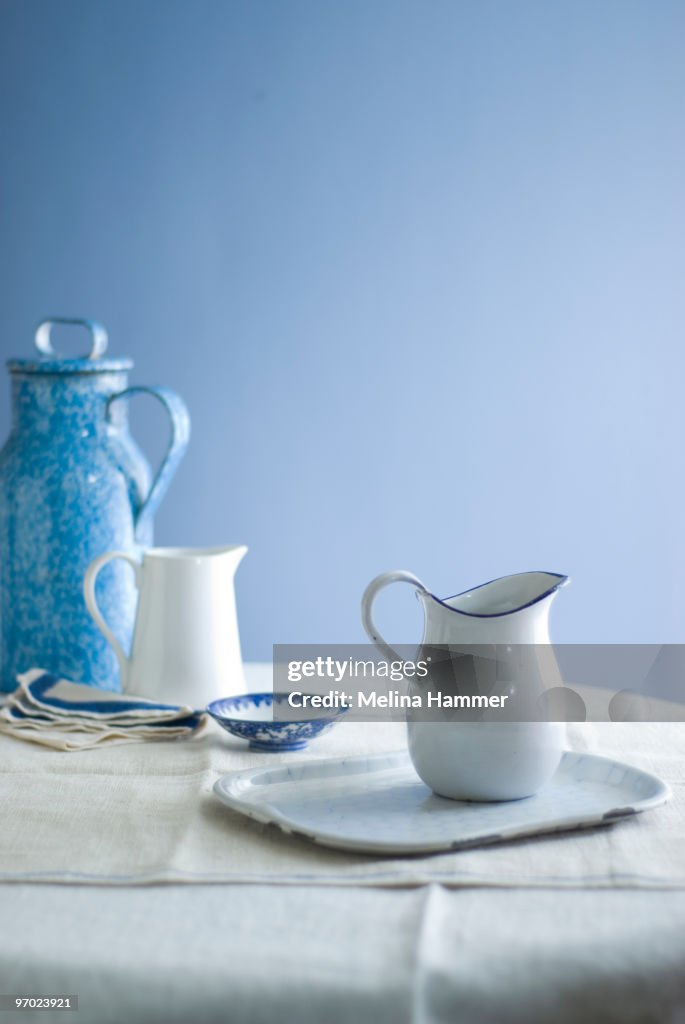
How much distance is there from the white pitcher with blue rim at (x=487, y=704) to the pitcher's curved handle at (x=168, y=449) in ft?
1.47

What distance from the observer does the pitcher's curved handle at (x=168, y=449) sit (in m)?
1.13

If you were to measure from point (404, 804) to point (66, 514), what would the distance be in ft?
1.68

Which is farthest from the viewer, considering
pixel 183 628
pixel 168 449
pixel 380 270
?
pixel 380 270

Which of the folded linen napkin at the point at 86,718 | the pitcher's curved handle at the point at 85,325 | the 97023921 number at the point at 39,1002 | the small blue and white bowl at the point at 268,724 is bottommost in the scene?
the 97023921 number at the point at 39,1002

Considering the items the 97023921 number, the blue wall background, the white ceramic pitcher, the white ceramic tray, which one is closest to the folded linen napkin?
the white ceramic pitcher

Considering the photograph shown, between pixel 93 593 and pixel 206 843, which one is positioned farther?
pixel 93 593

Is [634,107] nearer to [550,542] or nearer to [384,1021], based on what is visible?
[550,542]

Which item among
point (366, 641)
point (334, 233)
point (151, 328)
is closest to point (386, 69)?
point (334, 233)

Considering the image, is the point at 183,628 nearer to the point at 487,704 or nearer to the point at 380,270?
the point at 487,704

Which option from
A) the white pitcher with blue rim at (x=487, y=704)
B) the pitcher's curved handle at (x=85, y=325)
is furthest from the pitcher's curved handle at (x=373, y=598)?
the pitcher's curved handle at (x=85, y=325)

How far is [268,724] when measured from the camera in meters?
0.90

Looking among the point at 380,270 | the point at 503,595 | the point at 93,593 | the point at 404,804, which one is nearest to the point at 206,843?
the point at 404,804

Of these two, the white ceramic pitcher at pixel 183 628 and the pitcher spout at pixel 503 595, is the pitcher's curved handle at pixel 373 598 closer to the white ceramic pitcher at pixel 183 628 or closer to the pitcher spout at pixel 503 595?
the pitcher spout at pixel 503 595

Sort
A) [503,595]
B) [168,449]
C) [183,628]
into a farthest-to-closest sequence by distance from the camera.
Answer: [168,449] → [183,628] → [503,595]
